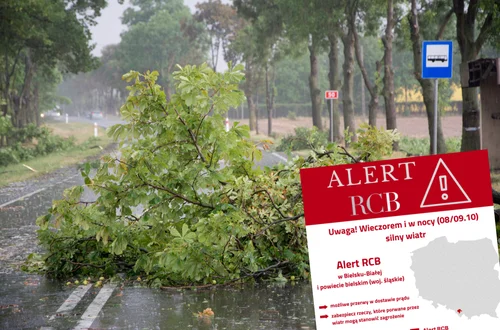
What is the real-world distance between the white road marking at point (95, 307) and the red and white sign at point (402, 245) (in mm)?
4121

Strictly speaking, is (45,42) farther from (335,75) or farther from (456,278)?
(456,278)

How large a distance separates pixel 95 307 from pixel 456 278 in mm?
5110

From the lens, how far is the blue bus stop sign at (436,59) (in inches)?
675

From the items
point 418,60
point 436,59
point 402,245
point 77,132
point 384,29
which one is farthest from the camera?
point 77,132

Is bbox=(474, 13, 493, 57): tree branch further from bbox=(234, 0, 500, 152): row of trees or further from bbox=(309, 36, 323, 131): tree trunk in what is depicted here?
bbox=(309, 36, 323, 131): tree trunk

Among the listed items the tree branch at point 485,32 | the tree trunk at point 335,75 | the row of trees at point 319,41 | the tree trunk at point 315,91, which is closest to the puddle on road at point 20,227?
the row of trees at point 319,41

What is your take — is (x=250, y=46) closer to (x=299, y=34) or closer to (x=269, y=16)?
(x=269, y=16)

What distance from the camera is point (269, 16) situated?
47.8 metres

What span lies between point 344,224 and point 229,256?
5390 millimetres

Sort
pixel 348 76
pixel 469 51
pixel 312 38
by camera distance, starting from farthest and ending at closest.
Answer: pixel 312 38
pixel 348 76
pixel 469 51

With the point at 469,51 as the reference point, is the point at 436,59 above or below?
below

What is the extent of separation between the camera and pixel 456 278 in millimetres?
3797

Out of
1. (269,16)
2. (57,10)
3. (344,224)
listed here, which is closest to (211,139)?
(344,224)

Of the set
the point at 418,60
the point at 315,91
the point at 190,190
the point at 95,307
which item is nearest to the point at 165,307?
the point at 95,307
